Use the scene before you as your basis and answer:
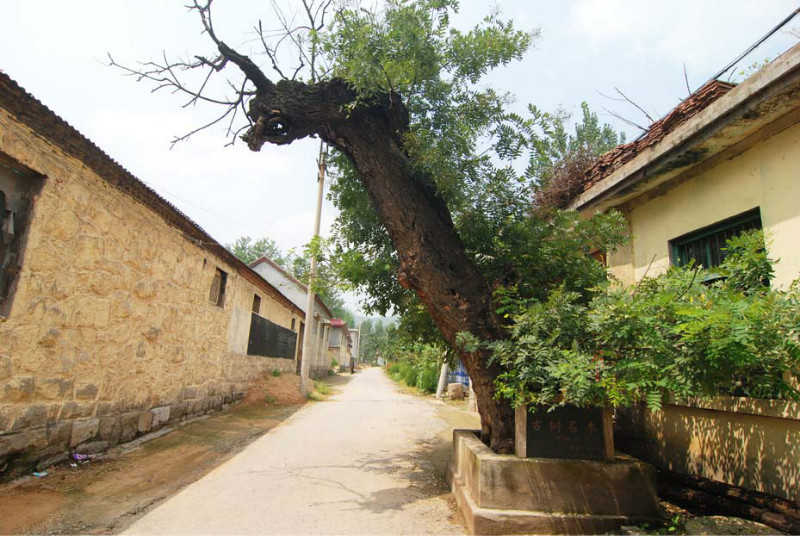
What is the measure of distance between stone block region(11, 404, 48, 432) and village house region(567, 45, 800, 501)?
676cm

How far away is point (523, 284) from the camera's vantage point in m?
4.78

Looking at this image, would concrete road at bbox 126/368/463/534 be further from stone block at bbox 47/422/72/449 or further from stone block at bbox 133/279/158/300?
stone block at bbox 133/279/158/300

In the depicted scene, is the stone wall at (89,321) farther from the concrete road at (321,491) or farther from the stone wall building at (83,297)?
the concrete road at (321,491)

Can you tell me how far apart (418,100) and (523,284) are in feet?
9.22

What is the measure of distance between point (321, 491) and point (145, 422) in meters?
3.97

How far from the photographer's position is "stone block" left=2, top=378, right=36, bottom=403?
4449 mm

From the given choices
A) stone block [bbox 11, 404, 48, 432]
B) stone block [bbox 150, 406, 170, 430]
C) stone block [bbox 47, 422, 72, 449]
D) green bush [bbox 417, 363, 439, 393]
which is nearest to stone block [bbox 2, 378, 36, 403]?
stone block [bbox 11, 404, 48, 432]

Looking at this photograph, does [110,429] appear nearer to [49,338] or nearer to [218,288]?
[49,338]

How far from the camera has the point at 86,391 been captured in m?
5.65

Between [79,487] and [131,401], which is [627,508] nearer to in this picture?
[79,487]

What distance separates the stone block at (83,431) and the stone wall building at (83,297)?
0.02 meters

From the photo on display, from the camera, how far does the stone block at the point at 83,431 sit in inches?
213

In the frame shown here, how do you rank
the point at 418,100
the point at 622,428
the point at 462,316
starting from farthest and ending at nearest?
the point at 418,100, the point at 622,428, the point at 462,316

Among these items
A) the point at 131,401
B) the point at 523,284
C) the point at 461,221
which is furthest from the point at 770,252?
the point at 131,401
